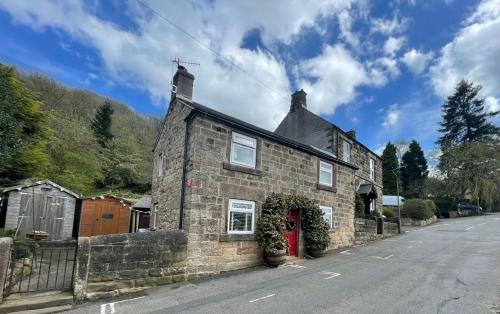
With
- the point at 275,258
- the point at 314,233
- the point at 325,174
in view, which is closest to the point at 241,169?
the point at 275,258

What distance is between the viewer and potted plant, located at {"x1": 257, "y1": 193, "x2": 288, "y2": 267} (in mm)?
11172

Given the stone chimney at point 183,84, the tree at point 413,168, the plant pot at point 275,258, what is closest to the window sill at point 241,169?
the plant pot at point 275,258

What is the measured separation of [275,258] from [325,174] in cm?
612

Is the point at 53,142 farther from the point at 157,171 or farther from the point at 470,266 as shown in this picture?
the point at 470,266

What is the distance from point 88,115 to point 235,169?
3839 centimetres

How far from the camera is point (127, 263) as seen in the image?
27.3ft

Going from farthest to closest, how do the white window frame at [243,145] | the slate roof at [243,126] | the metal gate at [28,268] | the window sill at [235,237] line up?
the white window frame at [243,145] → the slate roof at [243,126] → the window sill at [235,237] → the metal gate at [28,268]

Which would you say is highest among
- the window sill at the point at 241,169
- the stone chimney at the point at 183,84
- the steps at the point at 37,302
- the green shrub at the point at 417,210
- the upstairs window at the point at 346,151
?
the stone chimney at the point at 183,84

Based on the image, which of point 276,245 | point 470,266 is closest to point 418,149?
point 470,266

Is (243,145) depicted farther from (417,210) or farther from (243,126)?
(417,210)

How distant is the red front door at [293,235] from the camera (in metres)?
13.0

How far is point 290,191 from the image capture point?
1330 centimetres

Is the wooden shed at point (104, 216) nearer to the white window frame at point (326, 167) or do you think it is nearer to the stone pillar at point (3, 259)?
the stone pillar at point (3, 259)

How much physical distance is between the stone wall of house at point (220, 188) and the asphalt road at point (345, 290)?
2.58 feet
